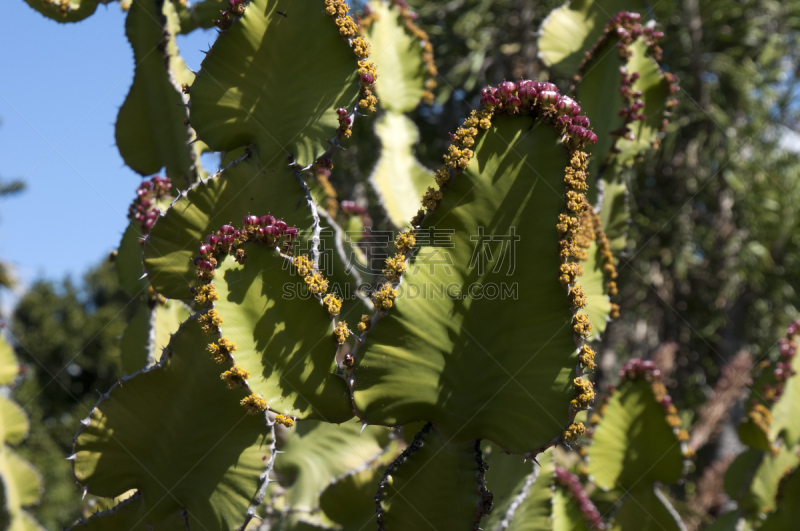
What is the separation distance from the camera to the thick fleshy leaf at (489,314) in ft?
5.59

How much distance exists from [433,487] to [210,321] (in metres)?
0.78

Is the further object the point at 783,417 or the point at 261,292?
the point at 783,417

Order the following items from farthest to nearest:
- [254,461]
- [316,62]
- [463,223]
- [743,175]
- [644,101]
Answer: [743,175], [644,101], [316,62], [254,461], [463,223]

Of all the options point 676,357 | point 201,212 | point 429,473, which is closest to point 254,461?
point 429,473

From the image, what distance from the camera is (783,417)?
3238 mm

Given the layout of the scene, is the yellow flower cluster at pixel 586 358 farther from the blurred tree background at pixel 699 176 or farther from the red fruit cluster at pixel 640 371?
the blurred tree background at pixel 699 176

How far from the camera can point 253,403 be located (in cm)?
174

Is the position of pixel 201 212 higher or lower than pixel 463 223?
higher

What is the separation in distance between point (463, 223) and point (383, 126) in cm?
194

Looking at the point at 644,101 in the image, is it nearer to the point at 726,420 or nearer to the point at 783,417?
the point at 783,417

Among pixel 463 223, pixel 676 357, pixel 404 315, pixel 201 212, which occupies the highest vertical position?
pixel 201 212

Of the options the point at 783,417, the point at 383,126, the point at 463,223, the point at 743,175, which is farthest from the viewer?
the point at 743,175

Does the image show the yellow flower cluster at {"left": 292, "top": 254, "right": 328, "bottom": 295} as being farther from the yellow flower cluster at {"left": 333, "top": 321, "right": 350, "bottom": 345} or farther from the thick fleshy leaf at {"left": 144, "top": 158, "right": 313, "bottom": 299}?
the thick fleshy leaf at {"left": 144, "top": 158, "right": 313, "bottom": 299}

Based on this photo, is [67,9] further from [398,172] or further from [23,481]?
[23,481]
